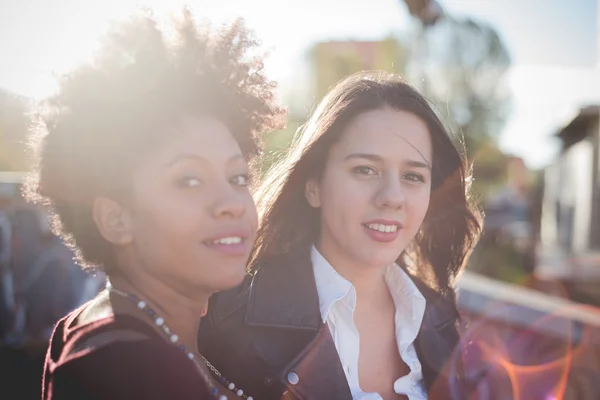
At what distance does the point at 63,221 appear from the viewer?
1474 mm

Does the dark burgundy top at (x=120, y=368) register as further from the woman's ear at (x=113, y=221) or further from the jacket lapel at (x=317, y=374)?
the jacket lapel at (x=317, y=374)

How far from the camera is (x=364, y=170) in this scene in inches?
83.7

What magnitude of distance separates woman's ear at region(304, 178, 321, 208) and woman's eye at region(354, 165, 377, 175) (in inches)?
9.4

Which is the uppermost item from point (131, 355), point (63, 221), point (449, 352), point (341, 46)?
point (341, 46)

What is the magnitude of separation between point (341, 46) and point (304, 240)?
91.3 ft

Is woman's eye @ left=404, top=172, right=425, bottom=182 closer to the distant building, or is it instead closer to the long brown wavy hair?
the long brown wavy hair

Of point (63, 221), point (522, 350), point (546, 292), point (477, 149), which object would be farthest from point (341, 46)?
point (63, 221)

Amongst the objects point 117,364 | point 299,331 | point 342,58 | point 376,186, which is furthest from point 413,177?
point 342,58

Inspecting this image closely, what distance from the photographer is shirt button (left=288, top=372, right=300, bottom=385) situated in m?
1.95

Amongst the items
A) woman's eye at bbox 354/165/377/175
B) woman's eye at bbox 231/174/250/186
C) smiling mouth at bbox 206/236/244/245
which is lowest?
smiling mouth at bbox 206/236/244/245

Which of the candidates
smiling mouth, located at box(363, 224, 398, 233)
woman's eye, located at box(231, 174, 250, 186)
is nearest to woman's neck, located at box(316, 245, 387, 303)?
smiling mouth, located at box(363, 224, 398, 233)

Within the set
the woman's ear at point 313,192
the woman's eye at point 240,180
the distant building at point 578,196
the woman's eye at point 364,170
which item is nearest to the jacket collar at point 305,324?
the woman's ear at point 313,192

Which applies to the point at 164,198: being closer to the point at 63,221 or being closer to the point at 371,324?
the point at 63,221

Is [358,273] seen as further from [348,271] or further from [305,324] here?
[305,324]
